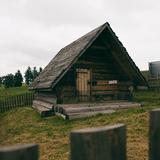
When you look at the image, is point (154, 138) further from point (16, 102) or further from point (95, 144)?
point (16, 102)

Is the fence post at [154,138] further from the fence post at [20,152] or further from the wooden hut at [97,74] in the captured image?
the wooden hut at [97,74]

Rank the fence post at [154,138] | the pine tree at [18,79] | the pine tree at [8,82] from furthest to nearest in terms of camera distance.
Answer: the pine tree at [18,79] < the pine tree at [8,82] < the fence post at [154,138]

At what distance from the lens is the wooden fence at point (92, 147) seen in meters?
1.27

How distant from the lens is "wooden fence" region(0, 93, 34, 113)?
24.9m

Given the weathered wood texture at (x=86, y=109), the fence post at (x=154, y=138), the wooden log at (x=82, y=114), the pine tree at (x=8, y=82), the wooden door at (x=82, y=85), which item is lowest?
the wooden log at (x=82, y=114)

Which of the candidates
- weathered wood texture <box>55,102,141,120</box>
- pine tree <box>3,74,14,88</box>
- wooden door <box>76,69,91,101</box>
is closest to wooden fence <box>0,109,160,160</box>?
weathered wood texture <box>55,102,141,120</box>

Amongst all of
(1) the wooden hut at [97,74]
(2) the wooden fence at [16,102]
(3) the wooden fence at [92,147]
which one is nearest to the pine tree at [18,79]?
(2) the wooden fence at [16,102]

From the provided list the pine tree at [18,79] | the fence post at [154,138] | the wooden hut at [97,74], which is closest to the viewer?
the fence post at [154,138]

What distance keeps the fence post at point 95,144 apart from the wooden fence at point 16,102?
23995 millimetres

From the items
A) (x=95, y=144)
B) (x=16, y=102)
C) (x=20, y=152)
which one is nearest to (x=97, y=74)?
(x=16, y=102)

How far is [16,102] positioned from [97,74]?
409 inches

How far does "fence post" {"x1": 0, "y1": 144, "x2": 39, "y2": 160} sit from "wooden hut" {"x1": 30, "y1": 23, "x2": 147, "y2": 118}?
13.9 metres

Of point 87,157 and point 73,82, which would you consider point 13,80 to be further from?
point 87,157

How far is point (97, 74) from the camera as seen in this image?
1736cm
